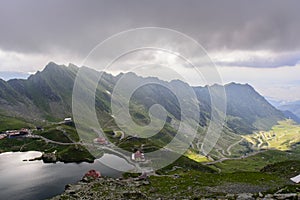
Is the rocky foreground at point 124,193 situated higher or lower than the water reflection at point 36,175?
higher

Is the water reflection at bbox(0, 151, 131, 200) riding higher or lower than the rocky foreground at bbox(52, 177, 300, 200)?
lower

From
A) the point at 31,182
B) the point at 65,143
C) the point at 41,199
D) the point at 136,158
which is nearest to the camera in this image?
the point at 41,199

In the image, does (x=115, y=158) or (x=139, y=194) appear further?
(x=115, y=158)

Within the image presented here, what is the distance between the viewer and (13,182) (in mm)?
103000

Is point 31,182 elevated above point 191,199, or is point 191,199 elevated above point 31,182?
point 191,199

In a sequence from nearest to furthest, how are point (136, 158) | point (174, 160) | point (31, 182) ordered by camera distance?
point (31, 182)
point (136, 158)
point (174, 160)

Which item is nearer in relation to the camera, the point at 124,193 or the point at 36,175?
the point at 124,193

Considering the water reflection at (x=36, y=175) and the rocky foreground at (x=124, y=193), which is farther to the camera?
the water reflection at (x=36, y=175)

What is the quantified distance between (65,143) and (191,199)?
504 ft

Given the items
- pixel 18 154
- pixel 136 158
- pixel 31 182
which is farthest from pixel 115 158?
pixel 18 154

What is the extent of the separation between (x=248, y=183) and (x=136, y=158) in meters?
79.7

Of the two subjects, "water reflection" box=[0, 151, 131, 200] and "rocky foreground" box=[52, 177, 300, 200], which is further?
"water reflection" box=[0, 151, 131, 200]

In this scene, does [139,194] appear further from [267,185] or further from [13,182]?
[13,182]

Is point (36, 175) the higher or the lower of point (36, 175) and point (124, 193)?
the lower
